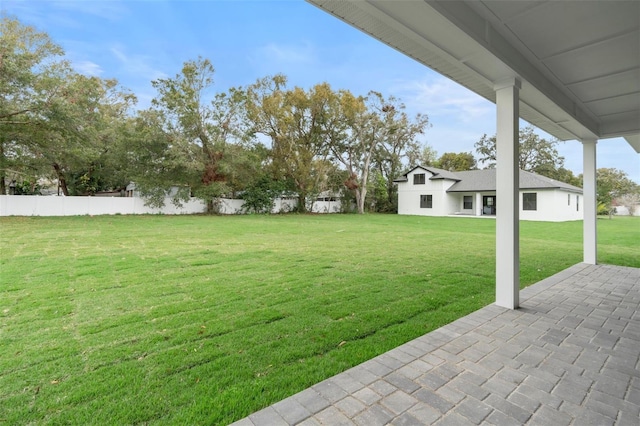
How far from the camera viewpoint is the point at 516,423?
1.63 metres

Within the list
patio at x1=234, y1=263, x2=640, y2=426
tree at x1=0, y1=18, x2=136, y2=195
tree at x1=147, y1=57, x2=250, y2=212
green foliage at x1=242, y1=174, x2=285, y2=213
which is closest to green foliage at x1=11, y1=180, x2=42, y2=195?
tree at x1=0, y1=18, x2=136, y2=195

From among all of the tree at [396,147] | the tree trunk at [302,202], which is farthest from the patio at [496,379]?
A: the tree at [396,147]

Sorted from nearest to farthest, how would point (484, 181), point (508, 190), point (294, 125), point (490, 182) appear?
1. point (508, 190)
2. point (294, 125)
3. point (490, 182)
4. point (484, 181)

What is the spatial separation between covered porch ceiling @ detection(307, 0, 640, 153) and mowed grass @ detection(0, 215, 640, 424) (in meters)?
2.51

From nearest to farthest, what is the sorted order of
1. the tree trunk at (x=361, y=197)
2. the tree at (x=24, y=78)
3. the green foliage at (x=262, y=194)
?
the tree at (x=24, y=78) < the green foliage at (x=262, y=194) < the tree trunk at (x=361, y=197)

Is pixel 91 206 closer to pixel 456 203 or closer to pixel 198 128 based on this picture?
pixel 198 128

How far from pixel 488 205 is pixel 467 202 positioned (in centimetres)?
150

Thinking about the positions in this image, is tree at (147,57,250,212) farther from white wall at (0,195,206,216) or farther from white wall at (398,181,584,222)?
white wall at (398,181,584,222)

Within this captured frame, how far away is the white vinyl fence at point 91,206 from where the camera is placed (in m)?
13.6

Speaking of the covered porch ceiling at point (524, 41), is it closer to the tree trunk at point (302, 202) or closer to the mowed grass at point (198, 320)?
the mowed grass at point (198, 320)

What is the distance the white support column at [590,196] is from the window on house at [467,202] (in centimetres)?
1875

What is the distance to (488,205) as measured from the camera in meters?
22.7

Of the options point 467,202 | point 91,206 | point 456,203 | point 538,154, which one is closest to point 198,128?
point 91,206

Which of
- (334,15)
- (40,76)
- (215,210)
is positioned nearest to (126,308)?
(334,15)
